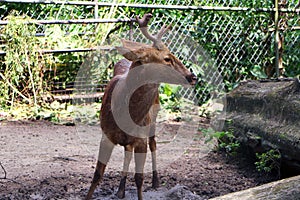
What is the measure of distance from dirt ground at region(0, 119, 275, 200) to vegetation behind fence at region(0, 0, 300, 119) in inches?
47.1

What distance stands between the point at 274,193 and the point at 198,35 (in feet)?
20.4

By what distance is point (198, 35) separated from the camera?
9.15 meters

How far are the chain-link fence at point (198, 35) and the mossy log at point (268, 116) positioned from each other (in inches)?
113

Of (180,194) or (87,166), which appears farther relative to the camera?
(87,166)

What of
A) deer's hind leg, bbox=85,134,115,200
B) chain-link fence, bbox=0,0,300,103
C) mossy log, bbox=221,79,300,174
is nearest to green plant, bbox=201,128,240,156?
mossy log, bbox=221,79,300,174

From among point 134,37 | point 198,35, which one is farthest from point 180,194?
point 198,35

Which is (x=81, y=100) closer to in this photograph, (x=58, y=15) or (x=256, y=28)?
(x=58, y=15)

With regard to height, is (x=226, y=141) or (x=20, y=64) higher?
(x=20, y=64)

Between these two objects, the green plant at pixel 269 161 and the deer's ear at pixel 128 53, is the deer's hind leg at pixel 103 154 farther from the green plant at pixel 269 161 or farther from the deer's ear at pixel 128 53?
the green plant at pixel 269 161

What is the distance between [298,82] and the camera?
5023 mm

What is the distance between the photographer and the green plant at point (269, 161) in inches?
191

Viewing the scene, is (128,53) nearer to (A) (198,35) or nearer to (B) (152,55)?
(B) (152,55)

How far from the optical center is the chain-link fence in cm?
861

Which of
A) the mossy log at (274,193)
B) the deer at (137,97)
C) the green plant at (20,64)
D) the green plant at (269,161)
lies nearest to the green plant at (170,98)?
the green plant at (20,64)
